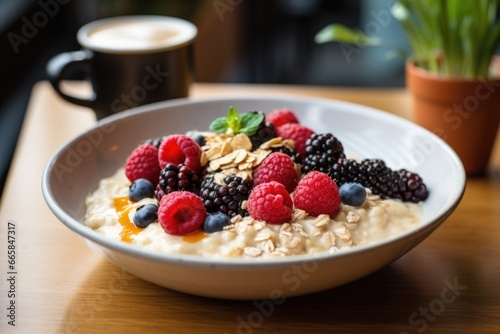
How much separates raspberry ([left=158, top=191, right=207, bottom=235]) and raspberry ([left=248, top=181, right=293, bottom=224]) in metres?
0.08

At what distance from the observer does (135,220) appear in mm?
967

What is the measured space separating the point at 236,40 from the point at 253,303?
2.77 meters

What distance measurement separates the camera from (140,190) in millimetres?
1044

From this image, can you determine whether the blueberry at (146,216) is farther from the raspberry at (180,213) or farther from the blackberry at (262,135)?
the blackberry at (262,135)

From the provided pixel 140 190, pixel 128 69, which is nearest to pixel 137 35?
pixel 128 69

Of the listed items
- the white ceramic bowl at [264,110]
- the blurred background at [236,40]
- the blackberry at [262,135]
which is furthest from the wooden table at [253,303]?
the blurred background at [236,40]

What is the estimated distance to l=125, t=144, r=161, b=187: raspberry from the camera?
1082mm

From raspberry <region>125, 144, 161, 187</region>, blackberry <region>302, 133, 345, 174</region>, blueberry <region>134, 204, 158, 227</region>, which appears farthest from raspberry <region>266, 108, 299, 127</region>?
blueberry <region>134, 204, 158, 227</region>

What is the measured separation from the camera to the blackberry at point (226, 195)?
97 cm

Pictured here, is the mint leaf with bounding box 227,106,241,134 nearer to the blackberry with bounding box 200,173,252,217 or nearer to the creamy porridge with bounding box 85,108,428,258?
the creamy porridge with bounding box 85,108,428,258

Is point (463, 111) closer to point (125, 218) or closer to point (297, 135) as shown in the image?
point (297, 135)

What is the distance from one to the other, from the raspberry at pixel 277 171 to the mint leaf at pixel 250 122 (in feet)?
0.31

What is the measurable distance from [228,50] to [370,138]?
224 cm

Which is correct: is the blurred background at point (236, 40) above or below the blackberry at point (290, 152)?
below
